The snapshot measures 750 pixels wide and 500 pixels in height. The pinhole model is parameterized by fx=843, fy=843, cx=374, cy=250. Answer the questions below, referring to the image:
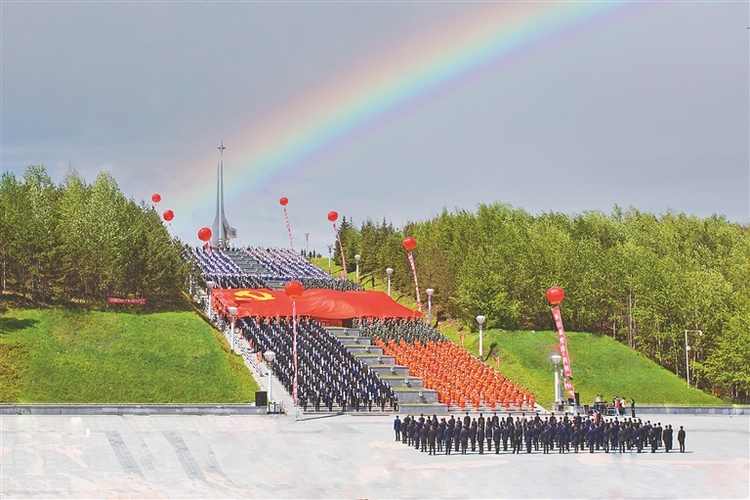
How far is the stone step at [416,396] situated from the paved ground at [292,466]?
16.8 feet

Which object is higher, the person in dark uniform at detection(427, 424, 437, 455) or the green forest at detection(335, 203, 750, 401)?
the green forest at detection(335, 203, 750, 401)

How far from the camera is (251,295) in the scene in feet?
169

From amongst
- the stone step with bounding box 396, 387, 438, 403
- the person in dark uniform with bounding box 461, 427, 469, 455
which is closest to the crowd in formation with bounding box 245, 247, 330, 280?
the stone step with bounding box 396, 387, 438, 403

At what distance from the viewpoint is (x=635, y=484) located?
2231cm

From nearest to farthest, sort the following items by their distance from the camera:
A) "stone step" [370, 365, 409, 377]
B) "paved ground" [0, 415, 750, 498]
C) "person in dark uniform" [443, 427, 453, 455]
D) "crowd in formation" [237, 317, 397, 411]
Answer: "paved ground" [0, 415, 750, 498] → "person in dark uniform" [443, 427, 453, 455] → "crowd in formation" [237, 317, 397, 411] → "stone step" [370, 365, 409, 377]

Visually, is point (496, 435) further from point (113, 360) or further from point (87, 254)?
point (87, 254)

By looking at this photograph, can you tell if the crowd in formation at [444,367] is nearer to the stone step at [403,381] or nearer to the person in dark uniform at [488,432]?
the stone step at [403,381]

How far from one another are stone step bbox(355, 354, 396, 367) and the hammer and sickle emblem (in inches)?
483

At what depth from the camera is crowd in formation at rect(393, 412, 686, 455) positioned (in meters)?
26.0

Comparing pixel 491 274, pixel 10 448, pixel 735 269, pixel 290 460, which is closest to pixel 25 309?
pixel 10 448

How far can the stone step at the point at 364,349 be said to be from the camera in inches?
1609

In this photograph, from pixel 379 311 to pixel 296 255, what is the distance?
91.4 ft

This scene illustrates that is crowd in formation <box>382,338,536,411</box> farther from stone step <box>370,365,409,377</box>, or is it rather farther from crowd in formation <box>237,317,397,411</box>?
crowd in formation <box>237,317,397,411</box>

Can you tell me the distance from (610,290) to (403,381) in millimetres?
22786
